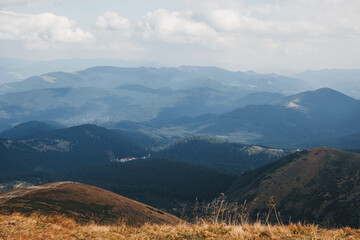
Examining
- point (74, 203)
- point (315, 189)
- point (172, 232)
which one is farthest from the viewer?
point (315, 189)

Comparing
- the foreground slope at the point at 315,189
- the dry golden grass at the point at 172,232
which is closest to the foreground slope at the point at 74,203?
the dry golden grass at the point at 172,232

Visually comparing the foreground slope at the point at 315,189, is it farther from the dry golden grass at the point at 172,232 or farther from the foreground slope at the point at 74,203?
the dry golden grass at the point at 172,232

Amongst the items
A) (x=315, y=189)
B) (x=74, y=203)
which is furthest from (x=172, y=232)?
(x=315, y=189)

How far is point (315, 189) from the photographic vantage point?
10619 centimetres

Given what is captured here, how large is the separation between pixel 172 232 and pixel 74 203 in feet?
130

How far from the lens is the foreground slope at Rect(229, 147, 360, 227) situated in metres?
84.8

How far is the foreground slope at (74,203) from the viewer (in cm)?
4031

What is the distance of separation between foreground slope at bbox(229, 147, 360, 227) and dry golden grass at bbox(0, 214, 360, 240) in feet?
228

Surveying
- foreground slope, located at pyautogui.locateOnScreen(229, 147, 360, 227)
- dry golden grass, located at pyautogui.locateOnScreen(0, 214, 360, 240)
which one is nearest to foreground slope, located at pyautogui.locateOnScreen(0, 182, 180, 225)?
dry golden grass, located at pyautogui.locateOnScreen(0, 214, 360, 240)

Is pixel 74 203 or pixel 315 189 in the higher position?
pixel 74 203

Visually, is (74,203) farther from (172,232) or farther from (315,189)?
(315,189)

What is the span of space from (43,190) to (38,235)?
142 ft

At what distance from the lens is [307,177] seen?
117 meters

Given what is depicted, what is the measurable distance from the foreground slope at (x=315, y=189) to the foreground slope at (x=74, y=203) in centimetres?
4612
